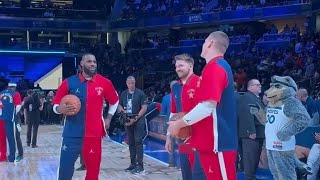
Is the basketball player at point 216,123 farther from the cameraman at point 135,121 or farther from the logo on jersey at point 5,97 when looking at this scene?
the logo on jersey at point 5,97

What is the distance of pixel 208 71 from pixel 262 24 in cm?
2741

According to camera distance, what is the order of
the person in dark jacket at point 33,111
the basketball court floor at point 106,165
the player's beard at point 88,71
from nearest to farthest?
the player's beard at point 88,71 < the basketball court floor at point 106,165 < the person in dark jacket at point 33,111

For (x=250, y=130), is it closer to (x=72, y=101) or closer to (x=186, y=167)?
(x=186, y=167)

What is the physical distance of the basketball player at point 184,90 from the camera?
19.0ft

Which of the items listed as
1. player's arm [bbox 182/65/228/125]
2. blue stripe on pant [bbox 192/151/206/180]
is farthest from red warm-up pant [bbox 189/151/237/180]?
player's arm [bbox 182/65/228/125]

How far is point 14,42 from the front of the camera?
3531cm

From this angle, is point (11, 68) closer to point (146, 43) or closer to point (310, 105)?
point (146, 43)

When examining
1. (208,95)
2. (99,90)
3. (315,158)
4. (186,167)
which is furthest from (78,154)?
(315,158)

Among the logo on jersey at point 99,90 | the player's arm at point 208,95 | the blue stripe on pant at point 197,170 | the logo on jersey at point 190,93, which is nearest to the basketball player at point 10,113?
the logo on jersey at point 99,90

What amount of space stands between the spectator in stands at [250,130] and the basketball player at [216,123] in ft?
12.9

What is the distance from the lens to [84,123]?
7.27 m

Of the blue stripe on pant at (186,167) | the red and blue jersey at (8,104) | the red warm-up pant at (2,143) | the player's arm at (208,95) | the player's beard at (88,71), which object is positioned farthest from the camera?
the red warm-up pant at (2,143)

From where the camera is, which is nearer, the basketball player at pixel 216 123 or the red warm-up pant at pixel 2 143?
the basketball player at pixel 216 123

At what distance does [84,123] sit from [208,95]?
3116 millimetres
